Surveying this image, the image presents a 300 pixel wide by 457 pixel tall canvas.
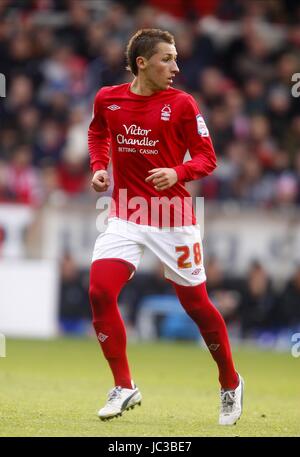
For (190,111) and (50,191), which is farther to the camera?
(50,191)

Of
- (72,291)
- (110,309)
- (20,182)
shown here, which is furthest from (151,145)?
(20,182)

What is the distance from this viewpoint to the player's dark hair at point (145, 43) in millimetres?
8141

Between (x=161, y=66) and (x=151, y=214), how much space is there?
3.15 ft

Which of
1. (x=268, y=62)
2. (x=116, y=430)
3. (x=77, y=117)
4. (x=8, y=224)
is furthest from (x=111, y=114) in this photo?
(x=268, y=62)

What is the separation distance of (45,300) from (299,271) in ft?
11.2

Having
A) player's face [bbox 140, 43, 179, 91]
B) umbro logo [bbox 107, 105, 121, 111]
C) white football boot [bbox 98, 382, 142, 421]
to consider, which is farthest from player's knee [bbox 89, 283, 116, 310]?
player's face [bbox 140, 43, 179, 91]

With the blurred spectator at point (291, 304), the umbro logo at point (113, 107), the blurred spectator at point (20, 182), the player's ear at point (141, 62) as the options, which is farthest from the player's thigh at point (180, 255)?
the blurred spectator at point (20, 182)

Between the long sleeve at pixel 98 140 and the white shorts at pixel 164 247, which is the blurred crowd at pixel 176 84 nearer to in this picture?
the long sleeve at pixel 98 140

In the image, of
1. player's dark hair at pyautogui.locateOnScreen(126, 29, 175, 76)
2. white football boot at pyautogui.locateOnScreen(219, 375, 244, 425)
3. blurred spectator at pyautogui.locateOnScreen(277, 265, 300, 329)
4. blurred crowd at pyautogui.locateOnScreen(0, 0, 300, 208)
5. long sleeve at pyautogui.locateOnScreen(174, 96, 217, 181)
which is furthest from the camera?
blurred crowd at pyautogui.locateOnScreen(0, 0, 300, 208)

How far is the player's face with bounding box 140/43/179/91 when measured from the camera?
319 inches

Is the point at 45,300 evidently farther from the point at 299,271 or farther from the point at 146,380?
the point at 146,380

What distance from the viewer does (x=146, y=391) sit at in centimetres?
1056

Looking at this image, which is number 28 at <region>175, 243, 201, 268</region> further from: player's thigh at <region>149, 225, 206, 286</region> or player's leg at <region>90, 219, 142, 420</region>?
player's leg at <region>90, 219, 142, 420</region>

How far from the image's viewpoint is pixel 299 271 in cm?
1670
